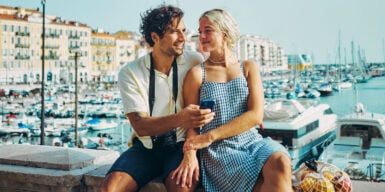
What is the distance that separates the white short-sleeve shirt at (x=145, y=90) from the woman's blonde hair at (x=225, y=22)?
1.04ft

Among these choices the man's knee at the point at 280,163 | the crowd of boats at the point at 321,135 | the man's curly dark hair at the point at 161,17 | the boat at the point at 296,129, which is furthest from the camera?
the boat at the point at 296,129

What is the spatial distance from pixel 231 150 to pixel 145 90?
590 mm

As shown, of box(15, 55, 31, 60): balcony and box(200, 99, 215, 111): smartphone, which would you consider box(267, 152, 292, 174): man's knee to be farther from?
box(15, 55, 31, 60): balcony

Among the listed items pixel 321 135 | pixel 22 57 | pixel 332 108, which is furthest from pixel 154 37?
pixel 22 57

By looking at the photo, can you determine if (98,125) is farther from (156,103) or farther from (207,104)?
(207,104)

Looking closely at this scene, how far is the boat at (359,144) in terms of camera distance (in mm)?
12521

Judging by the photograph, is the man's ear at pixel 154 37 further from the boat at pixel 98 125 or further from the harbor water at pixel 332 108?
the boat at pixel 98 125

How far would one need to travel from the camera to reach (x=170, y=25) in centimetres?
261

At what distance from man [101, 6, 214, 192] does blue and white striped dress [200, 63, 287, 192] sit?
137 mm

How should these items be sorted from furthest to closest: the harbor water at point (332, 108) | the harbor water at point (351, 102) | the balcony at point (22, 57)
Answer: the balcony at point (22, 57)
the harbor water at point (351, 102)
the harbor water at point (332, 108)

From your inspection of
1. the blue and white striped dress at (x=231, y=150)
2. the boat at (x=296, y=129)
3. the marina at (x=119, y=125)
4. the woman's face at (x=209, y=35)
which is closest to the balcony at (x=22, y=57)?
the marina at (x=119, y=125)

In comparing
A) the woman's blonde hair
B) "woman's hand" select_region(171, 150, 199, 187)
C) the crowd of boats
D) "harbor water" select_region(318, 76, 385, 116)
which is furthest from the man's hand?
"harbor water" select_region(318, 76, 385, 116)

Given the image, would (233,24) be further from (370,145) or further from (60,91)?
(60,91)

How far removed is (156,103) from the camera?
2.54 meters
